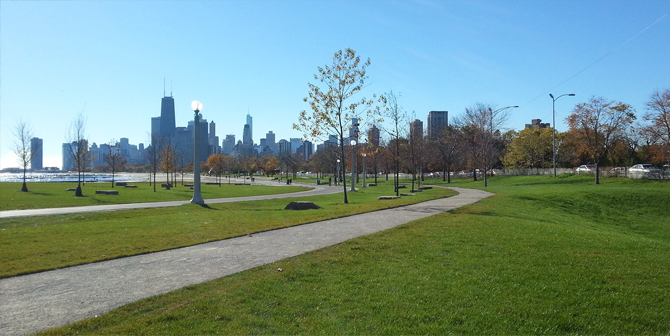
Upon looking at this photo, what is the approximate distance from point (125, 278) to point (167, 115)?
173062 millimetres

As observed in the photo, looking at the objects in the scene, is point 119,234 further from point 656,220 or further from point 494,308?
point 656,220

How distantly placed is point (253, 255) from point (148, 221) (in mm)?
7758

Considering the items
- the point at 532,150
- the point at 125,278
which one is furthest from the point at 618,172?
the point at 125,278

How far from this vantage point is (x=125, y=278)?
7195mm

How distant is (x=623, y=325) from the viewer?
16.9 ft

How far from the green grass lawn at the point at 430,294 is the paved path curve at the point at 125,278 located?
502 millimetres

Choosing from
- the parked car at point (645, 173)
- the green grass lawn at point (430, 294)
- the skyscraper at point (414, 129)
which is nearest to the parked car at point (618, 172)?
the parked car at point (645, 173)

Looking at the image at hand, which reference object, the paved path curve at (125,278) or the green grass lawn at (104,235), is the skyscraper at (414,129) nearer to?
the green grass lawn at (104,235)

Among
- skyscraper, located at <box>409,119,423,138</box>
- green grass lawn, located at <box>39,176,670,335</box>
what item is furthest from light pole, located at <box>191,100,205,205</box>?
skyscraper, located at <box>409,119,423,138</box>

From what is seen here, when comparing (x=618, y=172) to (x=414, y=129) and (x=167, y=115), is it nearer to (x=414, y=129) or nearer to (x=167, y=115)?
(x=414, y=129)

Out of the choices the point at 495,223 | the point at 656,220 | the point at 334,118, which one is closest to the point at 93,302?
the point at 495,223

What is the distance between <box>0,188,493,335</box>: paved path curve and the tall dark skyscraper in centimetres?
15773

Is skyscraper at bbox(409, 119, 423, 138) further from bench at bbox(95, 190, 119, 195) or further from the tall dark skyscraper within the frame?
the tall dark skyscraper

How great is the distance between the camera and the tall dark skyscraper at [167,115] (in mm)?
158275
